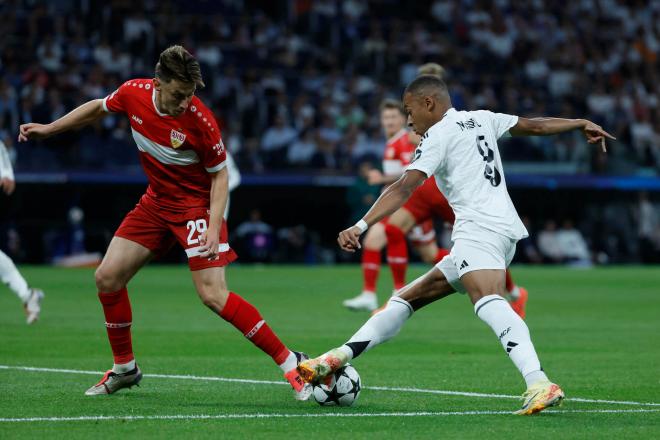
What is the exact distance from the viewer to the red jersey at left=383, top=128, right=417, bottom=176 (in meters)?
15.2

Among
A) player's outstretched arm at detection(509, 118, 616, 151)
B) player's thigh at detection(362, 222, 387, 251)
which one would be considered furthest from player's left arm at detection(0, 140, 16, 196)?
player's outstretched arm at detection(509, 118, 616, 151)

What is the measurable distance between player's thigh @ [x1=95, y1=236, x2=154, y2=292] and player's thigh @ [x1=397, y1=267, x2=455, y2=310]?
1806 mm

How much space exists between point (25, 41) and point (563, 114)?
13.4 meters

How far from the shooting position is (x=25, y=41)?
2709 cm

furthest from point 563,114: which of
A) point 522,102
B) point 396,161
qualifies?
point 396,161

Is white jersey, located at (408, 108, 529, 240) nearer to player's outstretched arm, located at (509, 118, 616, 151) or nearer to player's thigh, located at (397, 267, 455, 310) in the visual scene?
player's outstretched arm, located at (509, 118, 616, 151)

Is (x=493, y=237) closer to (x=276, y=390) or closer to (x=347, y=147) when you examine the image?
(x=276, y=390)

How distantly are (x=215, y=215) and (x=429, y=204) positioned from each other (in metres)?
6.95

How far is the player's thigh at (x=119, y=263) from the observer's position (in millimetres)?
8203

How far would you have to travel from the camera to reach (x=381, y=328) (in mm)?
7980

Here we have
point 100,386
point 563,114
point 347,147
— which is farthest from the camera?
point 563,114

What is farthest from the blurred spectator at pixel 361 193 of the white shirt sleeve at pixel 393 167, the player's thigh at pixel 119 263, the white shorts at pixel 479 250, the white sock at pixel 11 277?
the white shorts at pixel 479 250

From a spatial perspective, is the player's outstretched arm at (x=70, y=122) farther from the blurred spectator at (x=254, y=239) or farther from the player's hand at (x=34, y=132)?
the blurred spectator at (x=254, y=239)

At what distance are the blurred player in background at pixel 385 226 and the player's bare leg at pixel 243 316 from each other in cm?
669
